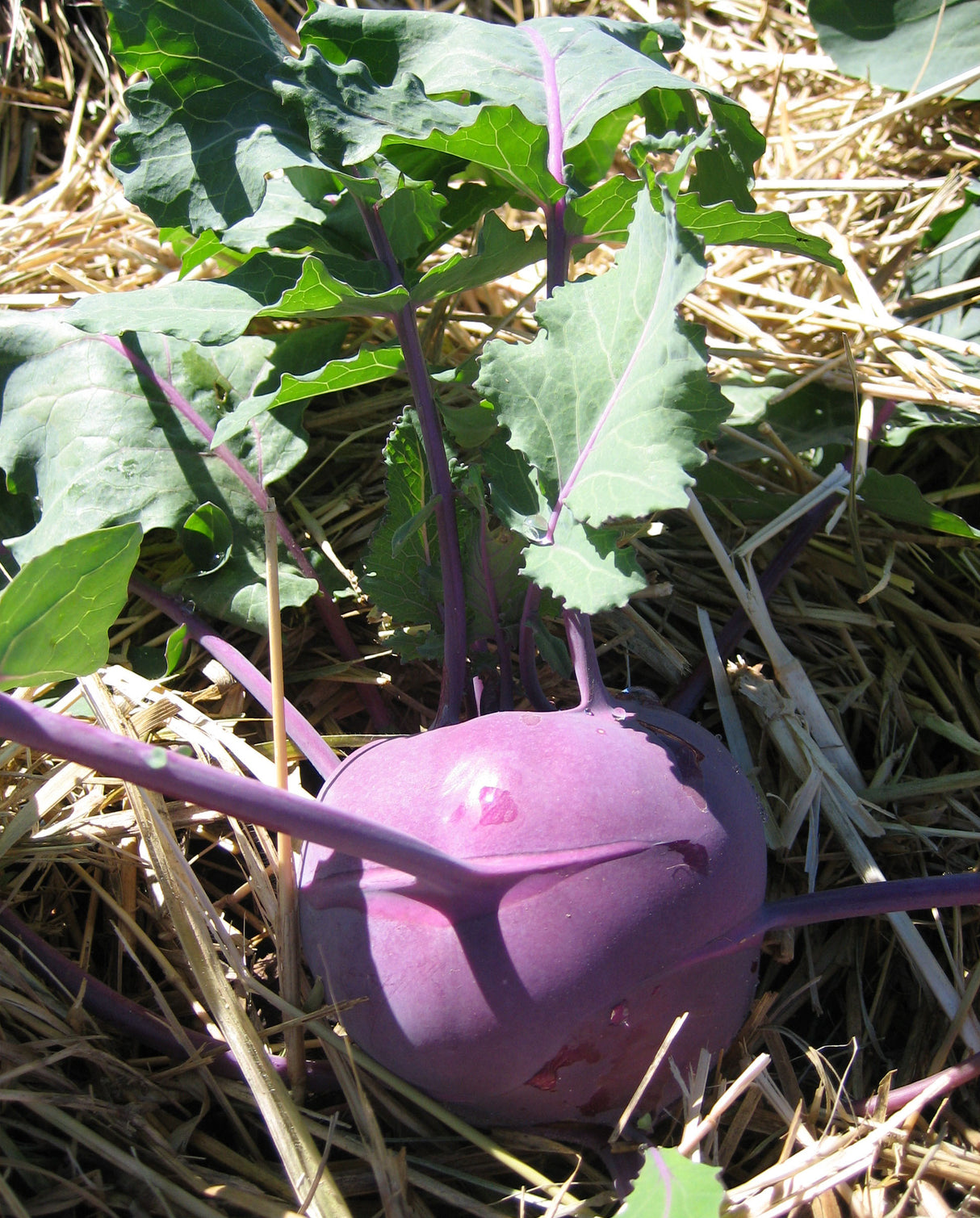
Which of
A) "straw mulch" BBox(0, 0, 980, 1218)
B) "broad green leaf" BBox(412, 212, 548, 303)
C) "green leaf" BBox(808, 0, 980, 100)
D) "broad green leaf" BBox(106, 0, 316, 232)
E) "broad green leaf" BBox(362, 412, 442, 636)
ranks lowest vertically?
"straw mulch" BBox(0, 0, 980, 1218)

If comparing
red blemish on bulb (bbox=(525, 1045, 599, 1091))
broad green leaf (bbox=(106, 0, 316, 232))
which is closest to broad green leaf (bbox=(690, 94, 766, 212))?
broad green leaf (bbox=(106, 0, 316, 232))

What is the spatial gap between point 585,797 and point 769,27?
1609mm

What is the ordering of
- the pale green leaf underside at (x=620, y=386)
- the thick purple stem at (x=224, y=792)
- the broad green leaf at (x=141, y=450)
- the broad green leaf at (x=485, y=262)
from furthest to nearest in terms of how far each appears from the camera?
the broad green leaf at (x=141, y=450) < the broad green leaf at (x=485, y=262) < the pale green leaf underside at (x=620, y=386) < the thick purple stem at (x=224, y=792)

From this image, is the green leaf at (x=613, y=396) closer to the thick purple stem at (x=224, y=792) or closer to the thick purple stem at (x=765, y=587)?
the thick purple stem at (x=224, y=792)

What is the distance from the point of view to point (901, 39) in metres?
1.43

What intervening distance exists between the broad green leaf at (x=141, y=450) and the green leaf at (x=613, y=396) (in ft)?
1.20

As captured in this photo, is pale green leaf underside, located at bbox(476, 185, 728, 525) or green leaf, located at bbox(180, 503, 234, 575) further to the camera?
green leaf, located at bbox(180, 503, 234, 575)

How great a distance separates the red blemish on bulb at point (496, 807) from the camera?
2.31ft

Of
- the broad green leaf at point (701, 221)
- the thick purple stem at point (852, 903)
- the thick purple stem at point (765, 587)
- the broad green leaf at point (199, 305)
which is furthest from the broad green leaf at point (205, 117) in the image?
the thick purple stem at point (852, 903)

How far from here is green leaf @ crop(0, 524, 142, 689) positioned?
585mm

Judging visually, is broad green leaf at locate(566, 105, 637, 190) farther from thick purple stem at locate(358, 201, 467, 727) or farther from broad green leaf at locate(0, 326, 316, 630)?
broad green leaf at locate(0, 326, 316, 630)

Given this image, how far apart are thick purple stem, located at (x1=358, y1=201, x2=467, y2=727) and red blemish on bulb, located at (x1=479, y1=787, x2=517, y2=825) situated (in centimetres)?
15

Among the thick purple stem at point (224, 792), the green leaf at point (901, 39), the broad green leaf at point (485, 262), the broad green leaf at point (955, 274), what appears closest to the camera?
the thick purple stem at point (224, 792)

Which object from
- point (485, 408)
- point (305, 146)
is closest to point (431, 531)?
point (485, 408)
